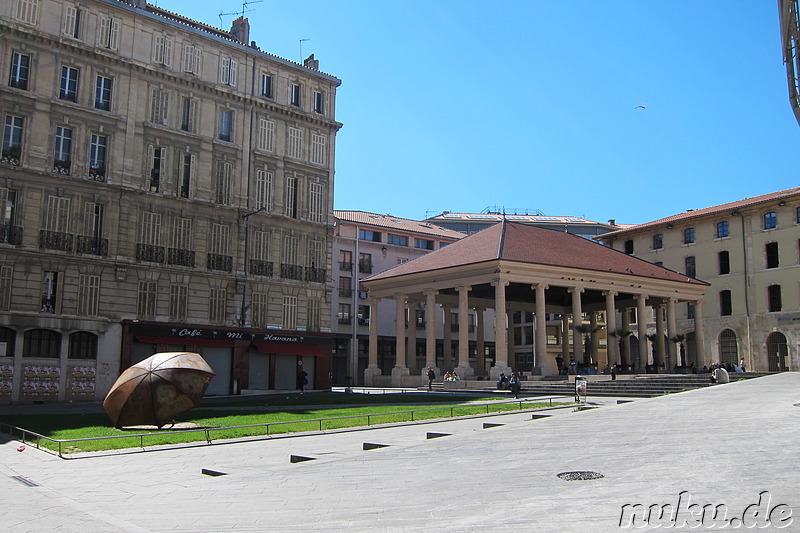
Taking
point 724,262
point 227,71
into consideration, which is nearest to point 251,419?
point 227,71

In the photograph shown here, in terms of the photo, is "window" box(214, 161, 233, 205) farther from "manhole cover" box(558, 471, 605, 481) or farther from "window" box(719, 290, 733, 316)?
"window" box(719, 290, 733, 316)

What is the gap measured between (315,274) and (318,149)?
909 cm

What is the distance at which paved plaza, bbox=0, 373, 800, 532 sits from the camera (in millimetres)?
9938

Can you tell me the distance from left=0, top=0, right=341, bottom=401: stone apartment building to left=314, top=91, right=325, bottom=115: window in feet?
0.30

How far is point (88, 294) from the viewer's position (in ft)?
130

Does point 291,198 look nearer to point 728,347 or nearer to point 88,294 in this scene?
point 88,294

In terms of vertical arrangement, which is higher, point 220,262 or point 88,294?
point 220,262

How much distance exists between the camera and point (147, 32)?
44.0 meters

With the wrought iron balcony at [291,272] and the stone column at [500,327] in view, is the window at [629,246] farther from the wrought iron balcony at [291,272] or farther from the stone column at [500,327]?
the wrought iron balcony at [291,272]

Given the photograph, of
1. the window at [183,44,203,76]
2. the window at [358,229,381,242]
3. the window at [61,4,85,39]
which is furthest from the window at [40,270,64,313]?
the window at [358,229,381,242]

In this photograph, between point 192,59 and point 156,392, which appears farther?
point 192,59

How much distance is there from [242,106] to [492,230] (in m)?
19.8

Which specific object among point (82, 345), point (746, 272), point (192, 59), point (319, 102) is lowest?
point (82, 345)

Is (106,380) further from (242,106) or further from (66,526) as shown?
(66,526)
